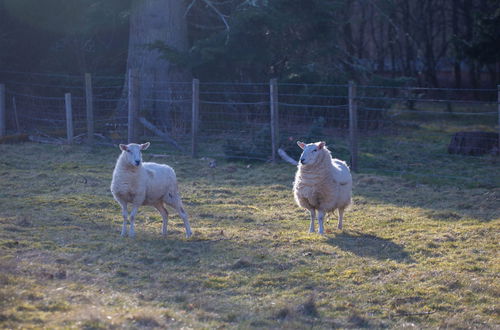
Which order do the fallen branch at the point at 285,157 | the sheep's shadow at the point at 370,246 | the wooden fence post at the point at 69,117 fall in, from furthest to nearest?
the wooden fence post at the point at 69,117 → the fallen branch at the point at 285,157 → the sheep's shadow at the point at 370,246

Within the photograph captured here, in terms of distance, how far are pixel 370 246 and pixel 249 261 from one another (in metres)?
1.64

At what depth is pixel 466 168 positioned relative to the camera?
12898 millimetres

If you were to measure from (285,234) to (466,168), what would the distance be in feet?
20.6

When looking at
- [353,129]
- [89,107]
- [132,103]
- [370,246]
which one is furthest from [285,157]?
[370,246]

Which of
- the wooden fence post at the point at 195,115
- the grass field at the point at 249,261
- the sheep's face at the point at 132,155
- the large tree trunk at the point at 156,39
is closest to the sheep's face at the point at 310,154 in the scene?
the grass field at the point at 249,261

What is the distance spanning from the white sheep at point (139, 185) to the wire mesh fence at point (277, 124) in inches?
206

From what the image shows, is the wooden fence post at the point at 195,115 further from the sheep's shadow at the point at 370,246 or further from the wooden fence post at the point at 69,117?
the sheep's shadow at the point at 370,246

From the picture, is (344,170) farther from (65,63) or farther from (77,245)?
(65,63)

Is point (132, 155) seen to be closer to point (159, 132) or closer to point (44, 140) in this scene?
point (159, 132)

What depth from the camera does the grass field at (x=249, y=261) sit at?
17.0 ft

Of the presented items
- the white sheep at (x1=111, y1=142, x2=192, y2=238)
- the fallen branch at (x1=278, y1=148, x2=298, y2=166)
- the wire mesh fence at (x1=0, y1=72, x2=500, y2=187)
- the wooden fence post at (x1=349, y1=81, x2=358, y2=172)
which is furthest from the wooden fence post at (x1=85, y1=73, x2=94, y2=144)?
the white sheep at (x1=111, y1=142, x2=192, y2=238)

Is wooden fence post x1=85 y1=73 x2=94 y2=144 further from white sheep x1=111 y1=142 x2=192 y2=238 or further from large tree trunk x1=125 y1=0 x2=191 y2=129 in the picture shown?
white sheep x1=111 y1=142 x2=192 y2=238

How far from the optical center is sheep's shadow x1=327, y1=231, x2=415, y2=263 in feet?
23.2

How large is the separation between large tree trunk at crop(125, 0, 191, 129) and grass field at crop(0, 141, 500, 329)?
7.20m
